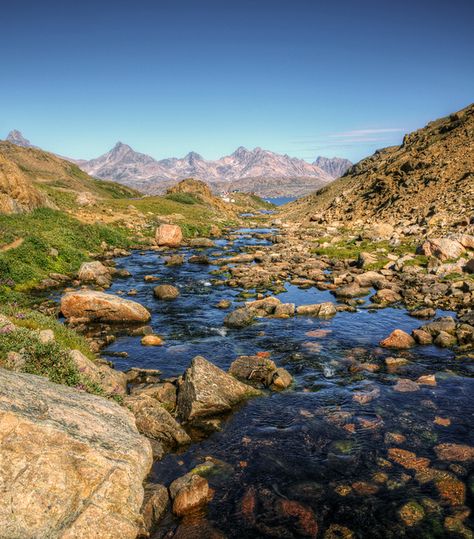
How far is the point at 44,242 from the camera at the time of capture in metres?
35.1

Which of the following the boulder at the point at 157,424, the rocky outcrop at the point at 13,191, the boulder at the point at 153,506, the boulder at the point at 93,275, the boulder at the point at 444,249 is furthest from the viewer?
the rocky outcrop at the point at 13,191

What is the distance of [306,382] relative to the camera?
16078 millimetres

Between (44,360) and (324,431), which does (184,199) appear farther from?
(324,431)

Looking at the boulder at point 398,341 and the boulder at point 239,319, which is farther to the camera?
the boulder at point 239,319

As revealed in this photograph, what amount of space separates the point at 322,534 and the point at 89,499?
16.8 feet

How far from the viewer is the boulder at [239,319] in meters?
22.9

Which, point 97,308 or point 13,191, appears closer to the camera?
point 97,308

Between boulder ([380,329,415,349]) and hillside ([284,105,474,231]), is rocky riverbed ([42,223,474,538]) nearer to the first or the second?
boulder ([380,329,415,349])

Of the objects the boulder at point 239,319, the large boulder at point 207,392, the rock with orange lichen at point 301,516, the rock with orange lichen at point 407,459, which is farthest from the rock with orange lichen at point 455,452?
the boulder at point 239,319

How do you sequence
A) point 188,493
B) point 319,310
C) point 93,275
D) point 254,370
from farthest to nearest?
point 93,275, point 319,310, point 254,370, point 188,493

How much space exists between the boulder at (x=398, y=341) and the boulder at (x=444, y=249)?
18032 millimetres

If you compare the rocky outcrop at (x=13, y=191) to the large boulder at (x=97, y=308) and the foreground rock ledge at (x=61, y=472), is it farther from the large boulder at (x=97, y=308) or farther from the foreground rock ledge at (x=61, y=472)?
the foreground rock ledge at (x=61, y=472)

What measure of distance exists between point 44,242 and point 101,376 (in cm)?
2551

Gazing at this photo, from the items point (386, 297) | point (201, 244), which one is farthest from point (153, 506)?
point (201, 244)
